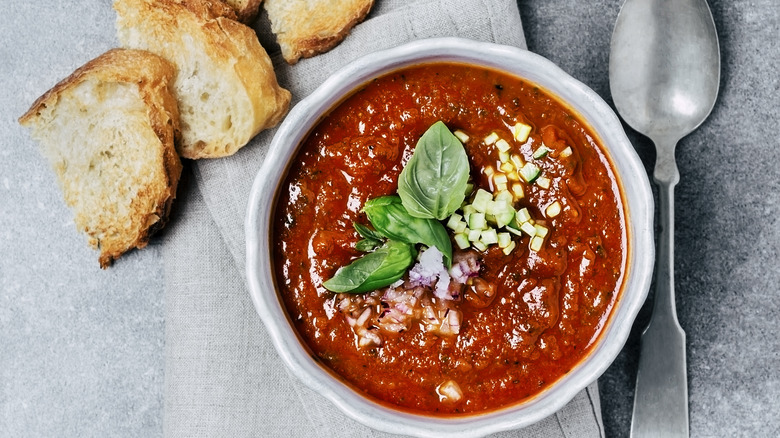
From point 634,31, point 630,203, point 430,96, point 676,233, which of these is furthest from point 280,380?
point 634,31

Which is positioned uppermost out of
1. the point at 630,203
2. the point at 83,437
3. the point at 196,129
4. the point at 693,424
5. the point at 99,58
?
the point at 99,58

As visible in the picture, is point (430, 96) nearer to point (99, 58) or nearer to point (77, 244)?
point (99, 58)

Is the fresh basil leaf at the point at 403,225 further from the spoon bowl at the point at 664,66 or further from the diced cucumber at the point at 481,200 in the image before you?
the spoon bowl at the point at 664,66

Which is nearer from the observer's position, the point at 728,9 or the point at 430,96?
the point at 430,96

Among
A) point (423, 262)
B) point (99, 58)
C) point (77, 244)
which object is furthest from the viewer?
point (77, 244)

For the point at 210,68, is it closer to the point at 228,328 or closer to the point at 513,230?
the point at 228,328

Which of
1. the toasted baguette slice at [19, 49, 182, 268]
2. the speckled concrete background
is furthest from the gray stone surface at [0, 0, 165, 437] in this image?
the toasted baguette slice at [19, 49, 182, 268]
